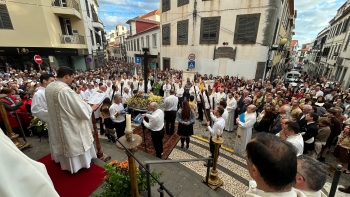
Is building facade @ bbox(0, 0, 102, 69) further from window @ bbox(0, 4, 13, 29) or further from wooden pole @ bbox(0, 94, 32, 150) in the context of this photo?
wooden pole @ bbox(0, 94, 32, 150)

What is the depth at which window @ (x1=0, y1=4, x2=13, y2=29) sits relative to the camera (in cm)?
1204

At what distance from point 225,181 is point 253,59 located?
12.0m

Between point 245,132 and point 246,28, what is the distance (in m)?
11.1

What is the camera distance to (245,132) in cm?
503

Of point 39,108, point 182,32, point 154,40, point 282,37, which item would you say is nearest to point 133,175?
point 39,108

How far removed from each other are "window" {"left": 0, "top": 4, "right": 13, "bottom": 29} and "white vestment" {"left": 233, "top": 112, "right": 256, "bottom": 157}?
61.0ft

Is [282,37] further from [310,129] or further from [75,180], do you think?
[75,180]

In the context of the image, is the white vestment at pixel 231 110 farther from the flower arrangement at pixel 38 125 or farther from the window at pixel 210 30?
the window at pixel 210 30

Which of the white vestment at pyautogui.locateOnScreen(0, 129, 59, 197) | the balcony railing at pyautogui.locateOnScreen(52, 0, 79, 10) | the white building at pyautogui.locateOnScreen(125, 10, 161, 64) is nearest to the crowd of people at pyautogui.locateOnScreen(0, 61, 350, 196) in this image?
the white vestment at pyautogui.locateOnScreen(0, 129, 59, 197)

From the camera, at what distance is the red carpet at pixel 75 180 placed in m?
2.72

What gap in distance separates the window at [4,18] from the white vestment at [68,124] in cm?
1598

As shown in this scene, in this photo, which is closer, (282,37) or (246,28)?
(246,28)

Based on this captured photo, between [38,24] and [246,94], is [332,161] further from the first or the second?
[38,24]

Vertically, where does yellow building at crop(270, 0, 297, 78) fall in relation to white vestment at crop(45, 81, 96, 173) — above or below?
above
